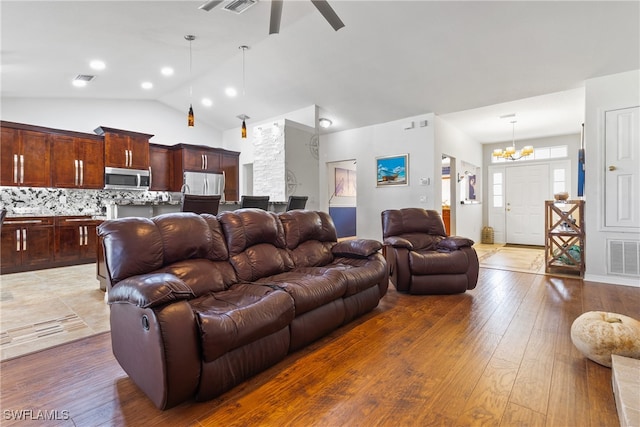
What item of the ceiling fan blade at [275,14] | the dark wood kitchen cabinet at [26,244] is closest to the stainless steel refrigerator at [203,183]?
the dark wood kitchen cabinet at [26,244]

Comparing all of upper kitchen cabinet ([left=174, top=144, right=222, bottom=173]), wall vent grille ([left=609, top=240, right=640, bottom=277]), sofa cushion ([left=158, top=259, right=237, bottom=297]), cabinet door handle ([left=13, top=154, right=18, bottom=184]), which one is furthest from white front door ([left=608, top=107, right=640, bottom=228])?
cabinet door handle ([left=13, top=154, right=18, bottom=184])

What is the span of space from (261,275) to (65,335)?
1651mm

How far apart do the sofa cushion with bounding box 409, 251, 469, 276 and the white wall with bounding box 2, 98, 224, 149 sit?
644 cm

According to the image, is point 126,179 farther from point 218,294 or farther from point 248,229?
point 218,294

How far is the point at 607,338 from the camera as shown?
1867 millimetres

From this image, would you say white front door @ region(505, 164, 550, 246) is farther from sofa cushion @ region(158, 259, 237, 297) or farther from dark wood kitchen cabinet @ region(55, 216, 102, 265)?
dark wood kitchen cabinet @ region(55, 216, 102, 265)

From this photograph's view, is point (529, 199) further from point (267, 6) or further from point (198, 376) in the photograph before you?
point (198, 376)

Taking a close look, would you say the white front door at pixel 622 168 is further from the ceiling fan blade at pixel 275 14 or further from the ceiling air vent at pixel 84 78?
the ceiling air vent at pixel 84 78

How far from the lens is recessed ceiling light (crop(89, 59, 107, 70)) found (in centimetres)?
445

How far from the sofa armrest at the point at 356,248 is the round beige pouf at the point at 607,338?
163cm

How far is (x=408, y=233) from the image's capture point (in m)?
4.03

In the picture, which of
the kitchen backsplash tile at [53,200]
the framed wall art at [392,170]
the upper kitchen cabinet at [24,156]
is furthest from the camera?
the framed wall art at [392,170]

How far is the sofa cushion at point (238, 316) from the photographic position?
1542mm

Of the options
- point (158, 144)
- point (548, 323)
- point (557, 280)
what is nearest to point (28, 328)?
point (548, 323)
